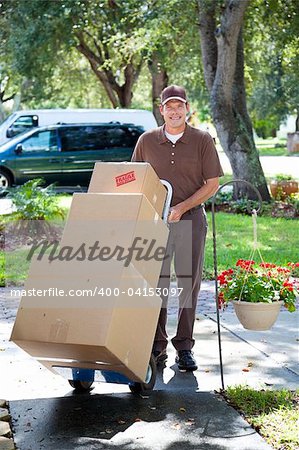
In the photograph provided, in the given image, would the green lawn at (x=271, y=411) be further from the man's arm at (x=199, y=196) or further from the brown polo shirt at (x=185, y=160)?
the brown polo shirt at (x=185, y=160)

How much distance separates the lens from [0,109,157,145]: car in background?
72.7 ft

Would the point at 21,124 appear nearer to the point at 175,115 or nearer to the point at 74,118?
the point at 74,118

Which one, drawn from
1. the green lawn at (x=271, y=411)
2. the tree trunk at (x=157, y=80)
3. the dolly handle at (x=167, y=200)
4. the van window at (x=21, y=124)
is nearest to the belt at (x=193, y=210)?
the dolly handle at (x=167, y=200)

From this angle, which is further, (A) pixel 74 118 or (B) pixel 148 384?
(A) pixel 74 118

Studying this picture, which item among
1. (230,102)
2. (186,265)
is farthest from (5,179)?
(186,265)

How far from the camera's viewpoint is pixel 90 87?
4141cm

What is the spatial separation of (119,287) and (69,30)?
2161 cm

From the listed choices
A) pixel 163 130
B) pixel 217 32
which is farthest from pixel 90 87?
pixel 163 130

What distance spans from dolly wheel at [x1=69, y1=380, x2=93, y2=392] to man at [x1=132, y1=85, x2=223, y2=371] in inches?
28.0

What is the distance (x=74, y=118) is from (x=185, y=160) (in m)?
16.4

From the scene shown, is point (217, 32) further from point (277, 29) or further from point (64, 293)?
point (64, 293)

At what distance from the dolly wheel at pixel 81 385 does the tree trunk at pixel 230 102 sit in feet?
37.0

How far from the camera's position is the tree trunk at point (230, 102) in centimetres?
1628

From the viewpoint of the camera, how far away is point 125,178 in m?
5.42
